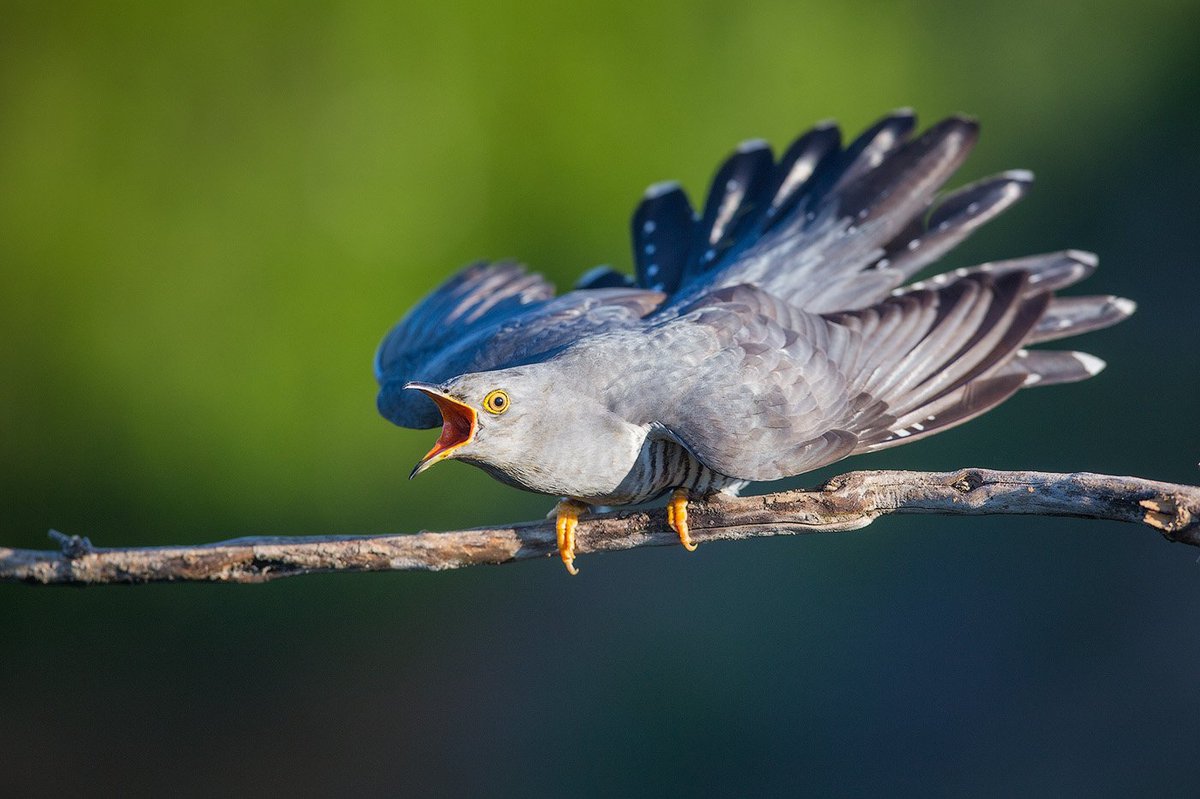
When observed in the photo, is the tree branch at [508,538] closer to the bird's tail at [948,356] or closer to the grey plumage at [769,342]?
the grey plumage at [769,342]

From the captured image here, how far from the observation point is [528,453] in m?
2.75

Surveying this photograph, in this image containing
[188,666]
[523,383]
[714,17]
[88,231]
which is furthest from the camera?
[714,17]

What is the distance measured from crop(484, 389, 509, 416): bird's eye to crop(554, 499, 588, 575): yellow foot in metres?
0.34

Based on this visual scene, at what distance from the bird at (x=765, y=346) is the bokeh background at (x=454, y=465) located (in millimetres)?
2050

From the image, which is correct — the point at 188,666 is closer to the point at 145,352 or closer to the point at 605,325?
the point at 145,352

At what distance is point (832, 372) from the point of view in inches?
115

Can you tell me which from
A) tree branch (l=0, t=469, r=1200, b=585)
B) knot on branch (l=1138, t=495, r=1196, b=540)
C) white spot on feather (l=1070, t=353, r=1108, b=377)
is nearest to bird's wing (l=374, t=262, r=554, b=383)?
tree branch (l=0, t=469, r=1200, b=585)

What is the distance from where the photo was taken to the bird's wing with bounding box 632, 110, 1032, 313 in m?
3.41

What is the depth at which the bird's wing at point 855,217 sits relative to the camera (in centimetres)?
341

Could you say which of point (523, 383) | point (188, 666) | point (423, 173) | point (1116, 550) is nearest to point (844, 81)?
point (423, 173)

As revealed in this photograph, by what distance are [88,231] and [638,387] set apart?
3.55 metres

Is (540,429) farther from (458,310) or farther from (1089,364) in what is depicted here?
(1089,364)

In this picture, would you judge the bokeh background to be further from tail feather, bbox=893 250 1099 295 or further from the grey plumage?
tail feather, bbox=893 250 1099 295

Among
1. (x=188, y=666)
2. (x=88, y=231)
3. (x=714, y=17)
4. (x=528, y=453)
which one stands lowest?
(x=188, y=666)
